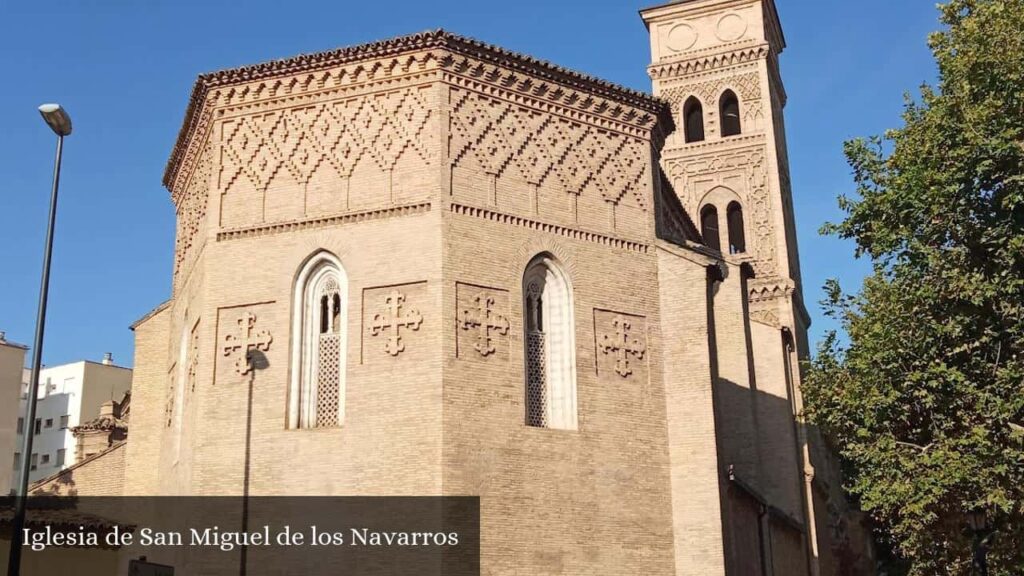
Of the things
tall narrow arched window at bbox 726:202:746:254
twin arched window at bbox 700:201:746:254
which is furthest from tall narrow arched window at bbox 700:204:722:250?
tall narrow arched window at bbox 726:202:746:254

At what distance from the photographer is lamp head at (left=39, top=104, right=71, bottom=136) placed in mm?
10711

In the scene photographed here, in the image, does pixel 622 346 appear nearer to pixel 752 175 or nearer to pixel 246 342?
pixel 246 342

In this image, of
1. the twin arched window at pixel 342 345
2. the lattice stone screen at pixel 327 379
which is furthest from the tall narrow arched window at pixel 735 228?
the lattice stone screen at pixel 327 379

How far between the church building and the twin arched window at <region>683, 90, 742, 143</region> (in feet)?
43.4

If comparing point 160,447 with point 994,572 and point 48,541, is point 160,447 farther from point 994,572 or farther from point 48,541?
point 994,572

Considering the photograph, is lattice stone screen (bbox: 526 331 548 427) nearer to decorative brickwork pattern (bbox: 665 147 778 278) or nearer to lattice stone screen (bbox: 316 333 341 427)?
lattice stone screen (bbox: 316 333 341 427)

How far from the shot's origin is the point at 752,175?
2897 cm

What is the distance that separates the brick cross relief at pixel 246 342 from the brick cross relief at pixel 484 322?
9.47 feet

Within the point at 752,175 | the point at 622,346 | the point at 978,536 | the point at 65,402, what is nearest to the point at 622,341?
the point at 622,346

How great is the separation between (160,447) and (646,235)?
29.1 feet

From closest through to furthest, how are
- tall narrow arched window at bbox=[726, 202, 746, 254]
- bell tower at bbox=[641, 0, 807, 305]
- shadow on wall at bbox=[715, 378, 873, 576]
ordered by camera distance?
shadow on wall at bbox=[715, 378, 873, 576], bell tower at bbox=[641, 0, 807, 305], tall narrow arched window at bbox=[726, 202, 746, 254]

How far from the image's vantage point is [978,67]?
49.1ft

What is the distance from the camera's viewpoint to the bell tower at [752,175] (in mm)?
23406

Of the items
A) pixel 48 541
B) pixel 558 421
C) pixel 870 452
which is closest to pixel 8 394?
pixel 48 541
